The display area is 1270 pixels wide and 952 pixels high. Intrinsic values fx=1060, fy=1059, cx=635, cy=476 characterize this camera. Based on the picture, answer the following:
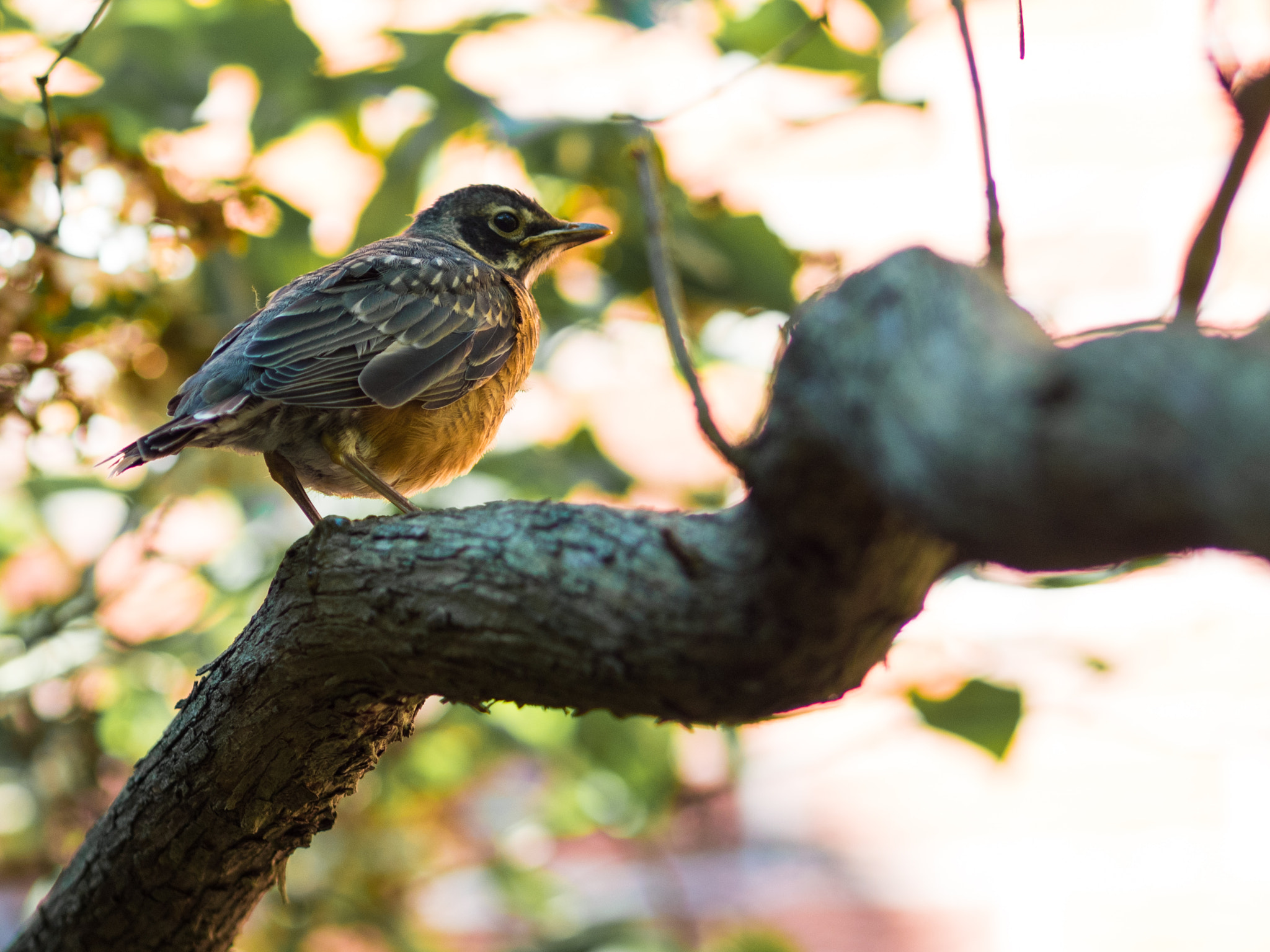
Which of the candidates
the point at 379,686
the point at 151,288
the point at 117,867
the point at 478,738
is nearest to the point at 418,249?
the point at 151,288

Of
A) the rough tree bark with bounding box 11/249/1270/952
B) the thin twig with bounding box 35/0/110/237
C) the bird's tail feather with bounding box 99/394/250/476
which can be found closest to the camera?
the rough tree bark with bounding box 11/249/1270/952

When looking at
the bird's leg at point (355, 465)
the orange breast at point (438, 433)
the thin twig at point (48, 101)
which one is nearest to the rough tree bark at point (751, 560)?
the bird's leg at point (355, 465)

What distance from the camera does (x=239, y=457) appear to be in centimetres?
442

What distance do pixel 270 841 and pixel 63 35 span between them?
10.3ft

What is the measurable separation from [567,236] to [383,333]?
1188 mm

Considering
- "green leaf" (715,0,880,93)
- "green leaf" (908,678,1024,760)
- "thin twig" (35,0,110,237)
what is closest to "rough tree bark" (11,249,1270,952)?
"thin twig" (35,0,110,237)

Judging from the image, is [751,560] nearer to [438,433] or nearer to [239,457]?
[438,433]

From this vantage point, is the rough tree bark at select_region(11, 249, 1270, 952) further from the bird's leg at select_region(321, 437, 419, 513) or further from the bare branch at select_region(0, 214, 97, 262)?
the bare branch at select_region(0, 214, 97, 262)

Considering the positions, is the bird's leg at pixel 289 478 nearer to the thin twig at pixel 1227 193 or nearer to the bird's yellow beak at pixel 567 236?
the bird's yellow beak at pixel 567 236

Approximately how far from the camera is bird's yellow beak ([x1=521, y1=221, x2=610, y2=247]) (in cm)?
373

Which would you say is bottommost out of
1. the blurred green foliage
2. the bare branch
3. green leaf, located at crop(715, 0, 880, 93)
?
the blurred green foliage

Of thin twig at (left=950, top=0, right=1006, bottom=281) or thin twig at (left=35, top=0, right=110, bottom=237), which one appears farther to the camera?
thin twig at (left=35, top=0, right=110, bottom=237)

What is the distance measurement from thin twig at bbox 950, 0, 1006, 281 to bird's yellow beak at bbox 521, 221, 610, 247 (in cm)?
219

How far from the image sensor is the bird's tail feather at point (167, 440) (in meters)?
2.25
